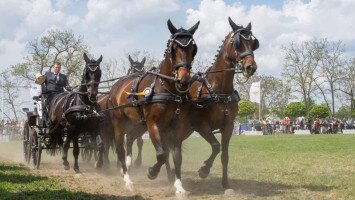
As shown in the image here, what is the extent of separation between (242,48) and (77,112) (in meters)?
5.13

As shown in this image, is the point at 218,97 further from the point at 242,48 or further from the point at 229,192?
the point at 229,192

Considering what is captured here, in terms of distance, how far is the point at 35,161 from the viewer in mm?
14500

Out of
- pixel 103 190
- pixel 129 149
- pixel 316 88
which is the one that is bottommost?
pixel 103 190

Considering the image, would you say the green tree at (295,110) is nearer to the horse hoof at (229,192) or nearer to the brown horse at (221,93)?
the brown horse at (221,93)

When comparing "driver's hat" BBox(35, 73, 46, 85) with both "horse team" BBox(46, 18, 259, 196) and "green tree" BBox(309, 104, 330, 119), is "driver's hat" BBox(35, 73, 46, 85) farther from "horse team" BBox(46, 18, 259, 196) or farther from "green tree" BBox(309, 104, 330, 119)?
"green tree" BBox(309, 104, 330, 119)

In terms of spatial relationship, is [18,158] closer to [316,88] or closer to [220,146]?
[220,146]

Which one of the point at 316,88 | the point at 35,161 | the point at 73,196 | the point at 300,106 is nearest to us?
the point at 73,196

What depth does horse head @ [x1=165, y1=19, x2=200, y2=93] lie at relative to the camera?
8.17m

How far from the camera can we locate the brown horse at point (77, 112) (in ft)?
39.8

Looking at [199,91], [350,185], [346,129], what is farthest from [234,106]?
[346,129]

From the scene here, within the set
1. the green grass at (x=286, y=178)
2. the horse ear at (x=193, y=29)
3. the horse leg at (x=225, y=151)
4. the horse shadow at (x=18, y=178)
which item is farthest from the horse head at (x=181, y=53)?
the horse shadow at (x=18, y=178)

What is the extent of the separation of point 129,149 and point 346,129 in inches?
1760

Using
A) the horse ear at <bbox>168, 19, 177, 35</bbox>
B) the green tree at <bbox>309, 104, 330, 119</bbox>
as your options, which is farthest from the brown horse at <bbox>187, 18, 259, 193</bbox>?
the green tree at <bbox>309, 104, 330, 119</bbox>

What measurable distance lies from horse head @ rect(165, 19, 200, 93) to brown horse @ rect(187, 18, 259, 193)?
0.92 m
